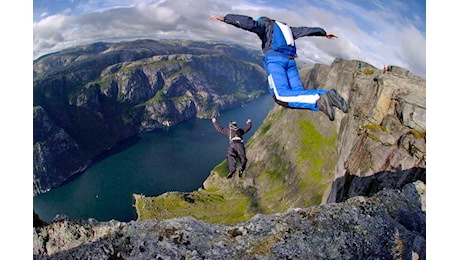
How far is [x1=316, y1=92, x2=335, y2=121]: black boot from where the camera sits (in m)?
9.95

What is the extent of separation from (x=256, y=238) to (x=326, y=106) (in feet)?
27.3

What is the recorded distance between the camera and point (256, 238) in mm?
15125

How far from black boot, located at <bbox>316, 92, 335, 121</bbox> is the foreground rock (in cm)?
768

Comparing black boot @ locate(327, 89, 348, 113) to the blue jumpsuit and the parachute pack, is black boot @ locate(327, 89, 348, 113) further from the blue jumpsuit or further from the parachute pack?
the parachute pack

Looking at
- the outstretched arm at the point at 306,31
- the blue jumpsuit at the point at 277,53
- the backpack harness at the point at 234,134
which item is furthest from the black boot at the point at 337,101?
the backpack harness at the point at 234,134

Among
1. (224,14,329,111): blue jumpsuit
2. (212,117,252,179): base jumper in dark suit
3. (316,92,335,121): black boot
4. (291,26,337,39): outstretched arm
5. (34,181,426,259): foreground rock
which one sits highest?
(291,26,337,39): outstretched arm

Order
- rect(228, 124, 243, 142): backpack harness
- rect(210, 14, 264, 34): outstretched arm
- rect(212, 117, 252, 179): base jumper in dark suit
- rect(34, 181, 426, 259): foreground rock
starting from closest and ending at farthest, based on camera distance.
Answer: rect(210, 14, 264, 34): outstretched arm → rect(34, 181, 426, 259): foreground rock → rect(212, 117, 252, 179): base jumper in dark suit → rect(228, 124, 243, 142): backpack harness

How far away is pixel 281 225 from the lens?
623 inches

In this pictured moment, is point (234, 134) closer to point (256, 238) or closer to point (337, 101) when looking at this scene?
point (256, 238)

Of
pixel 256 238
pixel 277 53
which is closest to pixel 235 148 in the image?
pixel 256 238

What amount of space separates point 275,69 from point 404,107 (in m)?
57.3

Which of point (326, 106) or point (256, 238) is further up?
point (326, 106)

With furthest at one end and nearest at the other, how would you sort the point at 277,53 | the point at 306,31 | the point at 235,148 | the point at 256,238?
the point at 235,148 → the point at 256,238 → the point at 306,31 → the point at 277,53

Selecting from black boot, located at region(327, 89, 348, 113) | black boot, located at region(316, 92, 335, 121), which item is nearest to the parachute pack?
black boot, located at region(316, 92, 335, 121)
